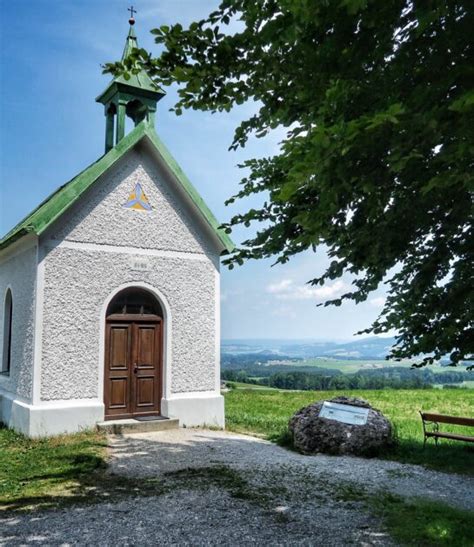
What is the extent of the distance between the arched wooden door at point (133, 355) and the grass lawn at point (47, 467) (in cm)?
118

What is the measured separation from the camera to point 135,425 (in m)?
11.1

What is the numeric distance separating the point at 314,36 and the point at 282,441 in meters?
8.52

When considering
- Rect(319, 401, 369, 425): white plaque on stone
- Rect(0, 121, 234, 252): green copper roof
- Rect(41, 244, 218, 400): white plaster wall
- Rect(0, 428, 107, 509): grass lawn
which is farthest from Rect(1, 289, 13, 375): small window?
Rect(319, 401, 369, 425): white plaque on stone

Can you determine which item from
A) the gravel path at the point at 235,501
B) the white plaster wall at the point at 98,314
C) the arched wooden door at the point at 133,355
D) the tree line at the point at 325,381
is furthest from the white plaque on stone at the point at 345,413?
the tree line at the point at 325,381

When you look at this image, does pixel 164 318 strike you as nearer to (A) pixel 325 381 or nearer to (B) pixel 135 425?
(B) pixel 135 425

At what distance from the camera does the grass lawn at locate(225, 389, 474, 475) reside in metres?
9.73

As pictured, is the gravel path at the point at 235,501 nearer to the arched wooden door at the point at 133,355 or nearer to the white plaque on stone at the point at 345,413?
the white plaque on stone at the point at 345,413

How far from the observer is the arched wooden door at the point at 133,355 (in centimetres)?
1168

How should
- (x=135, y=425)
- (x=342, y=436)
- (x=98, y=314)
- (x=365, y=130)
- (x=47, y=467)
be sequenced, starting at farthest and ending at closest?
(x=98, y=314) < (x=135, y=425) < (x=342, y=436) < (x=47, y=467) < (x=365, y=130)

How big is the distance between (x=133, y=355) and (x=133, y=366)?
25 cm

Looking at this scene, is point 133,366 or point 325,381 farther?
point 325,381

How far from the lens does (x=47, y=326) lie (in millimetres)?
10875

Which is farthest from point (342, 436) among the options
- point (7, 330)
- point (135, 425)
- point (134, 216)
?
point (7, 330)

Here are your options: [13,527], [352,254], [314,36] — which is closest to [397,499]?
[352,254]
